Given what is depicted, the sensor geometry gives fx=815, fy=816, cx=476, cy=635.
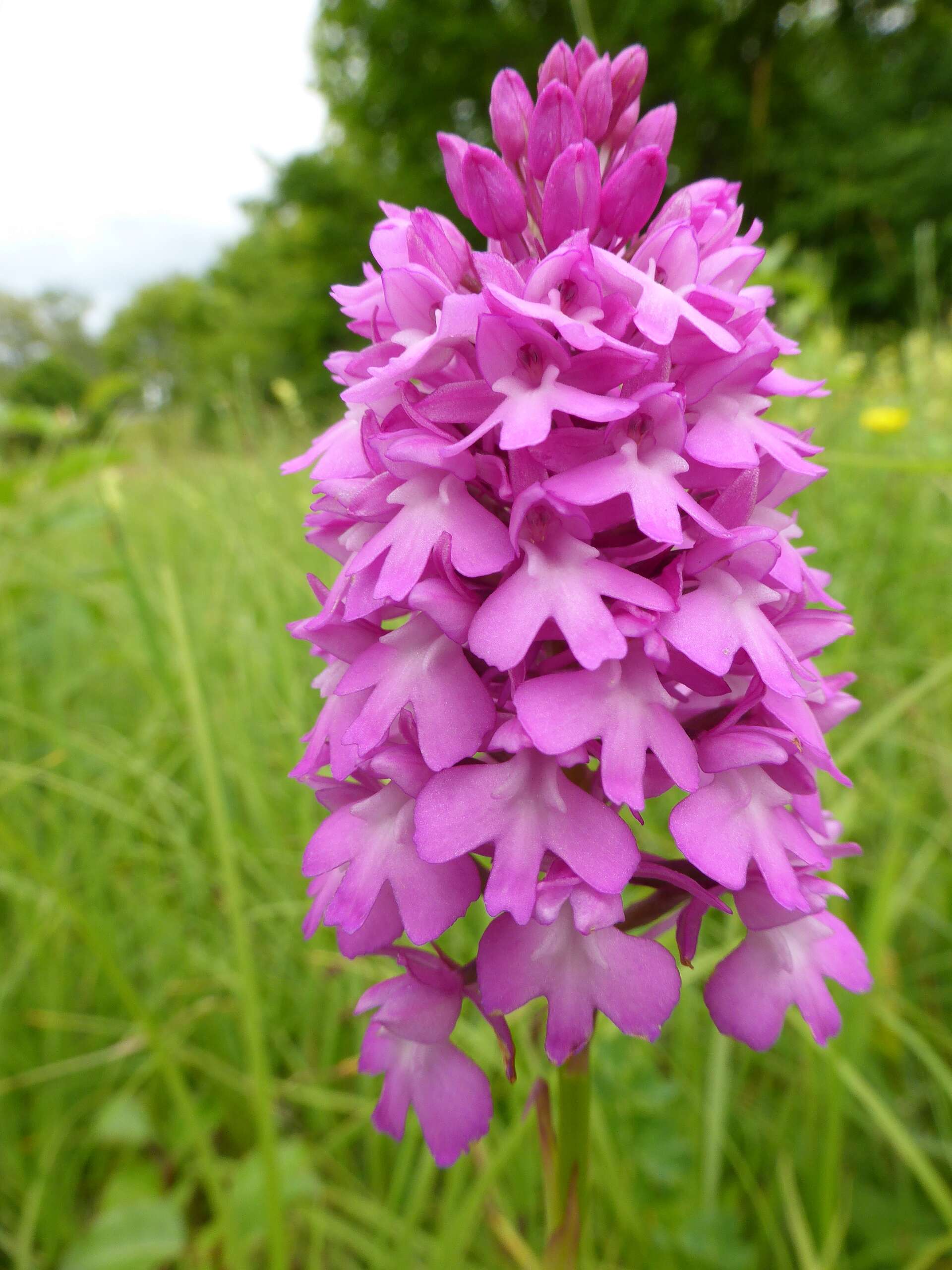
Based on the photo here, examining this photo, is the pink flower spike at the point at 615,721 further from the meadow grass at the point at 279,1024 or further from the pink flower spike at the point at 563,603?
the meadow grass at the point at 279,1024

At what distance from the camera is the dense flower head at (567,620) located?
626 millimetres

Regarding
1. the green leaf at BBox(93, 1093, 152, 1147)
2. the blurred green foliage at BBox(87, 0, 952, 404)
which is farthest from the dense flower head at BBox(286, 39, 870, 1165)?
the blurred green foliage at BBox(87, 0, 952, 404)

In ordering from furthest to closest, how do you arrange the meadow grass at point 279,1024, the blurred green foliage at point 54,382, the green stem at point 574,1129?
the blurred green foliage at point 54,382, the meadow grass at point 279,1024, the green stem at point 574,1129

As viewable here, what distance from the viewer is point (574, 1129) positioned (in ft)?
2.44

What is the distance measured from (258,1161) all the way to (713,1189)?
746mm

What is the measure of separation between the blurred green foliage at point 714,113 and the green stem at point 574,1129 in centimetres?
1131

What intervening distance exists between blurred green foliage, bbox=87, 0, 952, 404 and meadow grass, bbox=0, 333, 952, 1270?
9502mm

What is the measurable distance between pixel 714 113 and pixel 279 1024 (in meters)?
17.0

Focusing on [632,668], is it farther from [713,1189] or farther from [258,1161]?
[258,1161]

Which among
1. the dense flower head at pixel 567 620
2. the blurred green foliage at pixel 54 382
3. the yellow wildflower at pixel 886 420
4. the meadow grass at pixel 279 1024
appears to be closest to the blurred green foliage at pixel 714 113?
the blurred green foliage at pixel 54 382

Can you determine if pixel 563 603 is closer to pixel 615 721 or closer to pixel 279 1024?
pixel 615 721

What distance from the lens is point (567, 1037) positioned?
0.62m

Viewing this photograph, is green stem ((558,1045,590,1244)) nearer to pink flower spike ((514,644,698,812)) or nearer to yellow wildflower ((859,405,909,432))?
pink flower spike ((514,644,698,812))

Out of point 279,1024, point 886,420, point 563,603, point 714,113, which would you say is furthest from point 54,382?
point 563,603
